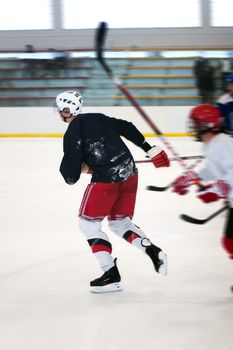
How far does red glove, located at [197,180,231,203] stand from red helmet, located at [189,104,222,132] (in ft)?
0.73

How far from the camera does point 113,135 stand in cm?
278

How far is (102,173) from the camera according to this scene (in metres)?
2.76

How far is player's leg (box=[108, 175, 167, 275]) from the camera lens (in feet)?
9.27

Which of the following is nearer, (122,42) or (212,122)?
(212,122)

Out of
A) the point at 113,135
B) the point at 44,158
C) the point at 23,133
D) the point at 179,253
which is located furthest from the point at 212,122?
the point at 23,133

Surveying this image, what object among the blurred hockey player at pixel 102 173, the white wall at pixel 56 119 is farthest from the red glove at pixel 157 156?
the white wall at pixel 56 119

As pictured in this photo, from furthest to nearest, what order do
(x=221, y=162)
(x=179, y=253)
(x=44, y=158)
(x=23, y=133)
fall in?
(x=23, y=133) < (x=44, y=158) < (x=179, y=253) < (x=221, y=162)

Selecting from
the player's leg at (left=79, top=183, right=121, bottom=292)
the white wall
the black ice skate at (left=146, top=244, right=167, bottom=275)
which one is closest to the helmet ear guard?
the player's leg at (left=79, top=183, right=121, bottom=292)

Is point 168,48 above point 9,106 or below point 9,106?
above

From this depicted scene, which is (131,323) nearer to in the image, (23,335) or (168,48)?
(23,335)

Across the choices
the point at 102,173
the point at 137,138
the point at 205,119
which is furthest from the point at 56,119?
the point at 205,119

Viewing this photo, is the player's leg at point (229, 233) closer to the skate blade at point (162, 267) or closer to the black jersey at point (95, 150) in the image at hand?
the skate blade at point (162, 267)

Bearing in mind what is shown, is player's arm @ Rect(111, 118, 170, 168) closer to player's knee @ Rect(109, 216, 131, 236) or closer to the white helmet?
the white helmet

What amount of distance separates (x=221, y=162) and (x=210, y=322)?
624 millimetres
